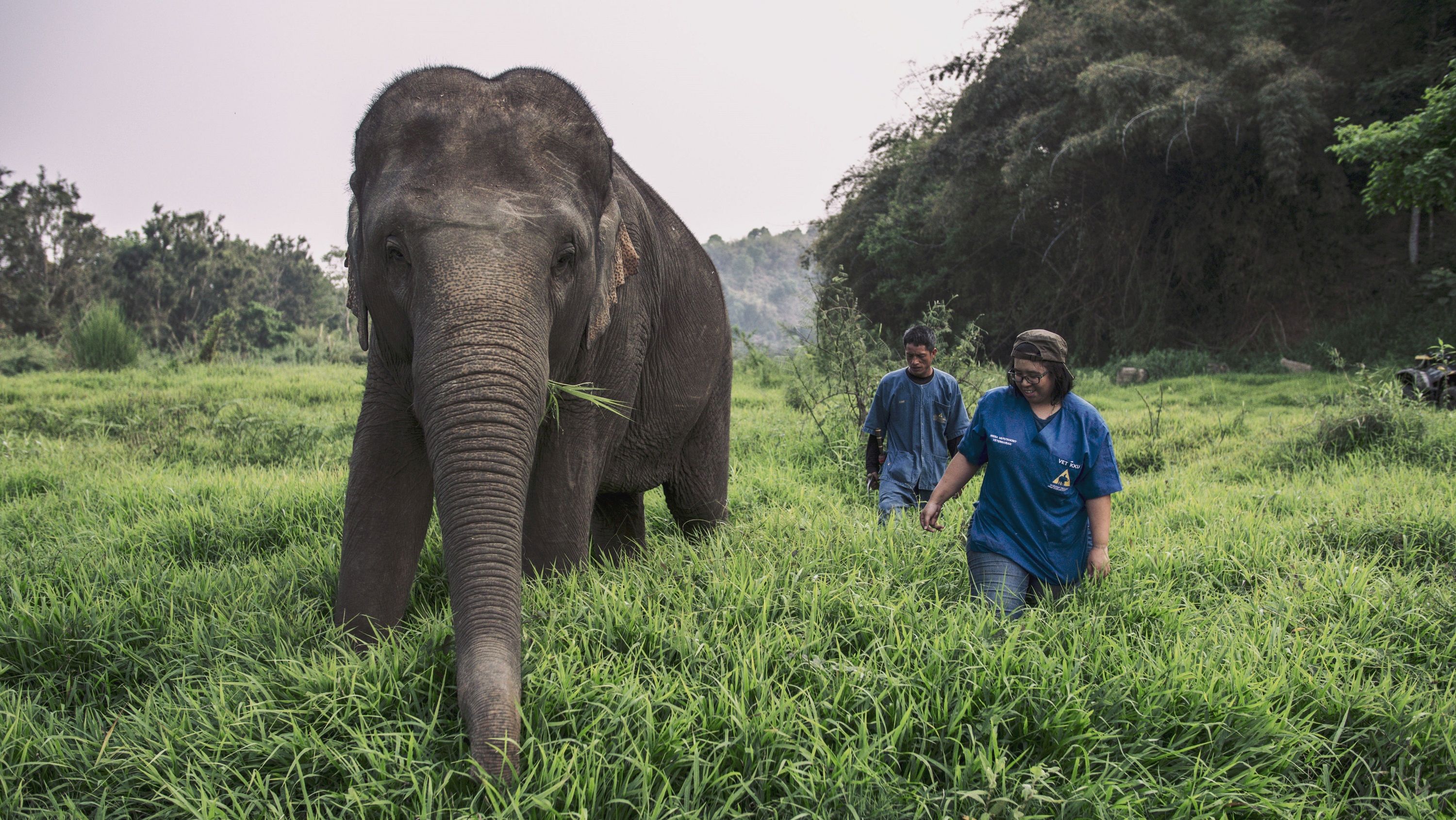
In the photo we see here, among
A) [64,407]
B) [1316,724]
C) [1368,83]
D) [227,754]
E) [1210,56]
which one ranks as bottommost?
[1316,724]

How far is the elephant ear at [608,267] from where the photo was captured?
10.3 feet

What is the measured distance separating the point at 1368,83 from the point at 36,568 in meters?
18.3

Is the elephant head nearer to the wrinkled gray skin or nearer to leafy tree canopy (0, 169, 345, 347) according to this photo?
the wrinkled gray skin

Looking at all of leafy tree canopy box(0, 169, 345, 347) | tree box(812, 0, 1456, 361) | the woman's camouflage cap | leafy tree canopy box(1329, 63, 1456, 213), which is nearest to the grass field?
the woman's camouflage cap

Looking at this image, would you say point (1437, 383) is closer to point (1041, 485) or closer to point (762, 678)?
Answer: point (1041, 485)

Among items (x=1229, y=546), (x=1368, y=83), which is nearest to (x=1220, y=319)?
(x=1368, y=83)

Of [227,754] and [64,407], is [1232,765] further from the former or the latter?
[64,407]

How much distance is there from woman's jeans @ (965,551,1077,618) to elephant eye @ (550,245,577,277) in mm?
1839

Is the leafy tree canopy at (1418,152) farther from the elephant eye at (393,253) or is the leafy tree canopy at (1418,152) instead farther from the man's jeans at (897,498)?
the elephant eye at (393,253)

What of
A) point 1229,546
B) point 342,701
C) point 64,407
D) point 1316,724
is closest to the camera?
point 342,701

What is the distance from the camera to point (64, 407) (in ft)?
27.6

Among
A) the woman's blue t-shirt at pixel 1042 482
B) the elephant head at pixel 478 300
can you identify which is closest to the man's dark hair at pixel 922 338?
the woman's blue t-shirt at pixel 1042 482

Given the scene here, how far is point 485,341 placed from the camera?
2.47 meters

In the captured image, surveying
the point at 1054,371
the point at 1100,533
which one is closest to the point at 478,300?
the point at 1054,371
